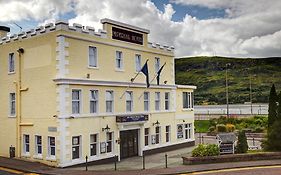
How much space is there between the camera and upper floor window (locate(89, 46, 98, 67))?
26781 millimetres

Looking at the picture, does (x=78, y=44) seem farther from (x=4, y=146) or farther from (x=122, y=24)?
(x=4, y=146)

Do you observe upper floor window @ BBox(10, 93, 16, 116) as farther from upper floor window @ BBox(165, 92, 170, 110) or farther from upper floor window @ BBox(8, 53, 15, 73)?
upper floor window @ BBox(165, 92, 170, 110)

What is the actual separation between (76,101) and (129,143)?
696cm

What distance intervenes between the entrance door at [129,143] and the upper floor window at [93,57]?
5.99 m

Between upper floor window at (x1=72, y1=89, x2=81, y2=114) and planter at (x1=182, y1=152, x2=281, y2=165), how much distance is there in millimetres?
8028

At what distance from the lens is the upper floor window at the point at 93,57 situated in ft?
87.9

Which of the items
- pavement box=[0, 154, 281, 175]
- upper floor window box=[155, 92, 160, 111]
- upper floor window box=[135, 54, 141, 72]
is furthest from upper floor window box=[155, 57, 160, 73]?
pavement box=[0, 154, 281, 175]

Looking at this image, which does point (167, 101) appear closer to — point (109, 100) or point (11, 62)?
point (109, 100)

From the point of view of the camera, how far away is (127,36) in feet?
98.6

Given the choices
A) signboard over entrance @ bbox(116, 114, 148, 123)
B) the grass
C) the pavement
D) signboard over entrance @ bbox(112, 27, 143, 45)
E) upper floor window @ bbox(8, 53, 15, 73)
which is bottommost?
the grass

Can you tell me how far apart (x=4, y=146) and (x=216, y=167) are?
16.0 m

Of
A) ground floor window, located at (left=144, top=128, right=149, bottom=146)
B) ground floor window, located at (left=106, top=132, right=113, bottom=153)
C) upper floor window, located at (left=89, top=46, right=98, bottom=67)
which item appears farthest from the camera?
ground floor window, located at (left=144, top=128, right=149, bottom=146)

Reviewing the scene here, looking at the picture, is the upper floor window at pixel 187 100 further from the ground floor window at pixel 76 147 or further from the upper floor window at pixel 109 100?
the ground floor window at pixel 76 147

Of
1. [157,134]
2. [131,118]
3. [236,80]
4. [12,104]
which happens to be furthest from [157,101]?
[236,80]
